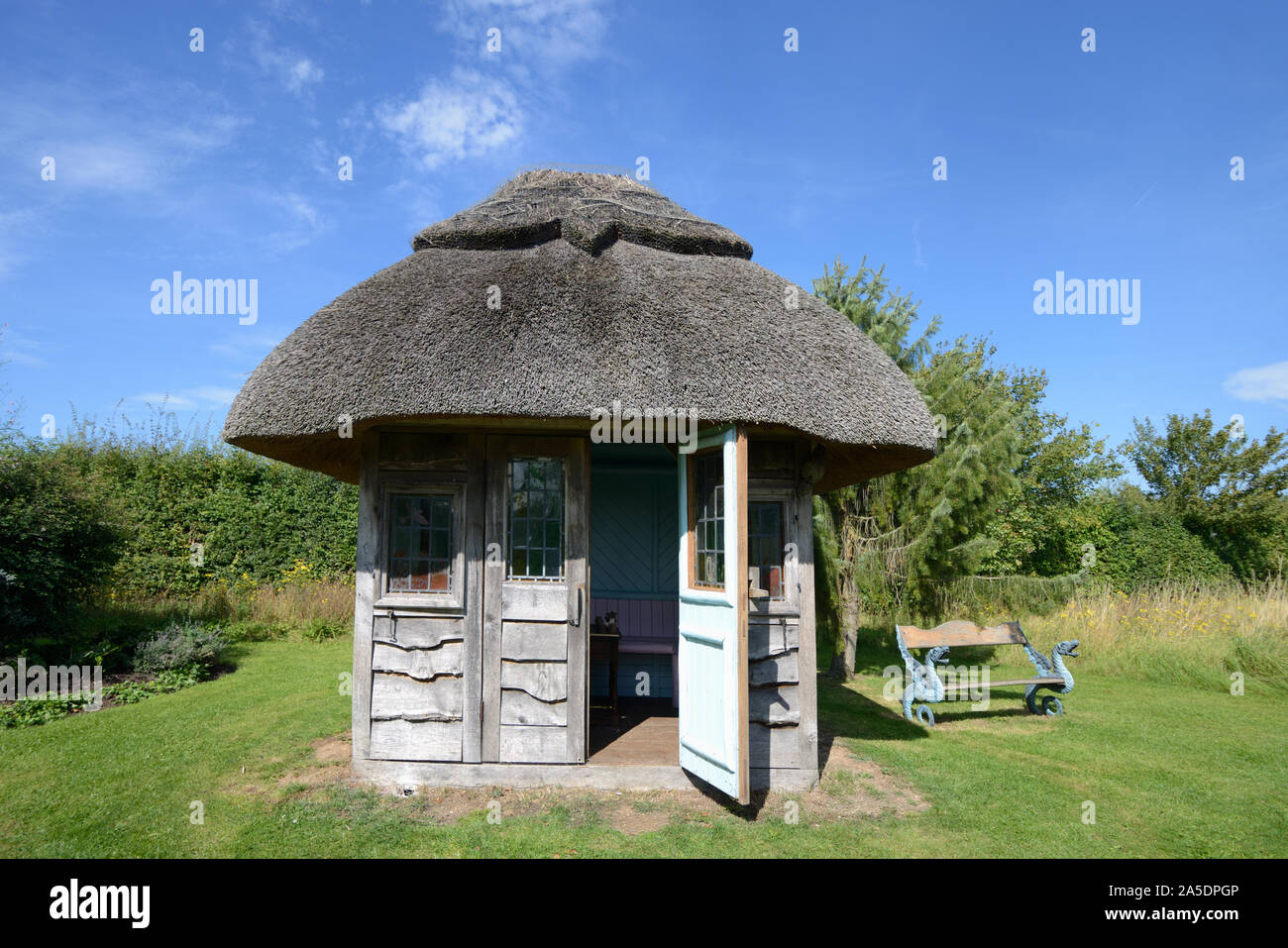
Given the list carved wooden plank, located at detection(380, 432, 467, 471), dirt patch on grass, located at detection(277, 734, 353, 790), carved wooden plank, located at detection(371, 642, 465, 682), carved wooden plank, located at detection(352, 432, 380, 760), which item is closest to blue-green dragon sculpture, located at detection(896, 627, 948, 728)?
carved wooden plank, located at detection(371, 642, 465, 682)

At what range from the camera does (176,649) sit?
8.82 m

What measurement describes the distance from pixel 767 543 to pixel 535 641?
6.07ft

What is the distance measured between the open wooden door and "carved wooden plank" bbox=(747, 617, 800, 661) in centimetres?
52

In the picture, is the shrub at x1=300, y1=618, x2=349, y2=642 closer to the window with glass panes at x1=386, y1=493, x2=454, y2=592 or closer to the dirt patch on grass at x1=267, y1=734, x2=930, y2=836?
the dirt patch on grass at x1=267, y1=734, x2=930, y2=836

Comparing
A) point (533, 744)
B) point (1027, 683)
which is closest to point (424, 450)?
point (533, 744)

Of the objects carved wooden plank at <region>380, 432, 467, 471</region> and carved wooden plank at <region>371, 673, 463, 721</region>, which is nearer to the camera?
carved wooden plank at <region>371, 673, 463, 721</region>

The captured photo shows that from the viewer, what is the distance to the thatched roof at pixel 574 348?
455cm

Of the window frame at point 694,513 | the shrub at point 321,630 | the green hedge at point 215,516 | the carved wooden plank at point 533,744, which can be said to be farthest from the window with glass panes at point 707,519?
the shrub at point 321,630

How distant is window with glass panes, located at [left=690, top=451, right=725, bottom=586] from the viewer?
4.78m

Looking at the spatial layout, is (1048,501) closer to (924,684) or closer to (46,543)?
(924,684)

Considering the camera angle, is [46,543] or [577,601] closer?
[577,601]

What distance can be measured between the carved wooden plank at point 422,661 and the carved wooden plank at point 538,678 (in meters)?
0.35

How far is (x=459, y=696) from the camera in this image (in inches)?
197
